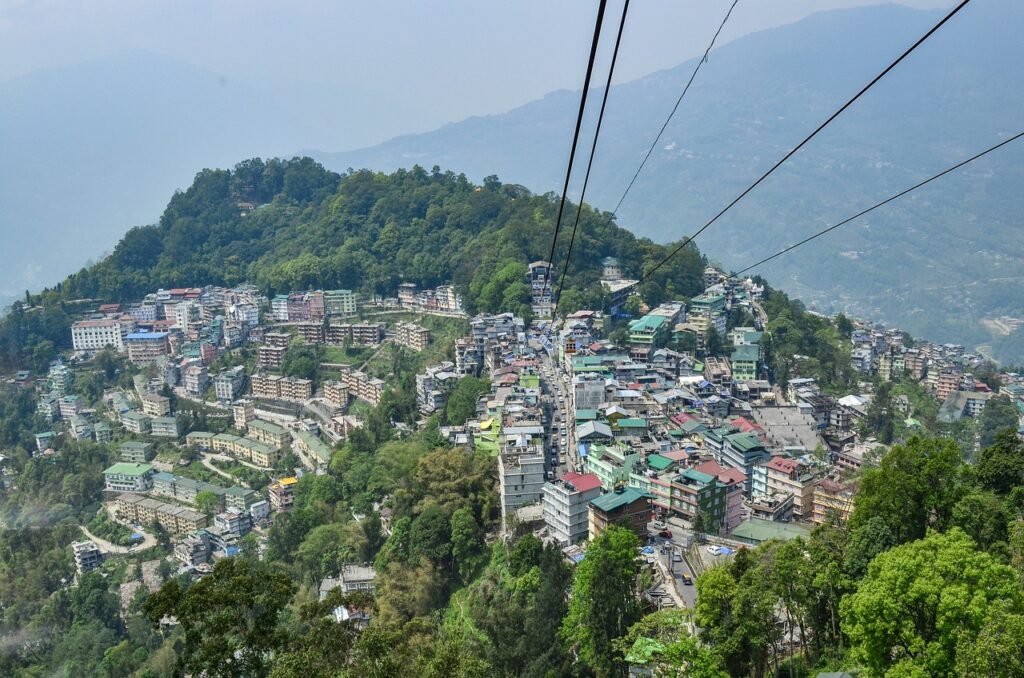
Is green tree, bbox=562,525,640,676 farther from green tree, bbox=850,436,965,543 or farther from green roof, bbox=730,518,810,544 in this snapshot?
green roof, bbox=730,518,810,544

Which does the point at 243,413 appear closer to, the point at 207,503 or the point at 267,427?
the point at 267,427

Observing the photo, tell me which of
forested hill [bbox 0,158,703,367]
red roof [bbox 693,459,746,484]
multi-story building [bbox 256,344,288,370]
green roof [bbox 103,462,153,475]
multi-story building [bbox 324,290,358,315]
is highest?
forested hill [bbox 0,158,703,367]

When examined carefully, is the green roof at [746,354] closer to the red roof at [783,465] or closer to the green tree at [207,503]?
the red roof at [783,465]

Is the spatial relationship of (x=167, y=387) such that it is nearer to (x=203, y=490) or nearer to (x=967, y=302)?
(x=203, y=490)

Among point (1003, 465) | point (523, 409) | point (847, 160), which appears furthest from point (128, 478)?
point (847, 160)

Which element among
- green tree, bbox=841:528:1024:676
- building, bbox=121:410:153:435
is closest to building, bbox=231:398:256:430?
building, bbox=121:410:153:435
